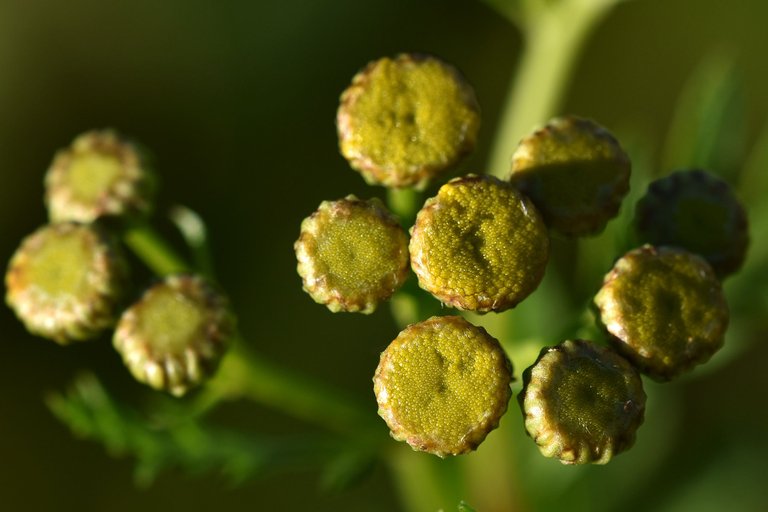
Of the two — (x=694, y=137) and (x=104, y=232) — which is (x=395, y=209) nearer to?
(x=104, y=232)

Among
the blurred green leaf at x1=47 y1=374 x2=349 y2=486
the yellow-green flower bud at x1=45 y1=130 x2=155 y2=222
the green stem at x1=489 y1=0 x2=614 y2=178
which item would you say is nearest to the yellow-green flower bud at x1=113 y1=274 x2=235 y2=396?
the blurred green leaf at x1=47 y1=374 x2=349 y2=486

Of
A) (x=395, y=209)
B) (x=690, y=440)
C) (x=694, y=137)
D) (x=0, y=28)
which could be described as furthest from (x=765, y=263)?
(x=0, y=28)

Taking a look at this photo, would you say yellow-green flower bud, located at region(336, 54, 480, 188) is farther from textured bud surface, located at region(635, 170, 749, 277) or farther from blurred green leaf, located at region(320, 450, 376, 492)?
blurred green leaf, located at region(320, 450, 376, 492)

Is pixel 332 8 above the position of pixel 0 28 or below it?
above

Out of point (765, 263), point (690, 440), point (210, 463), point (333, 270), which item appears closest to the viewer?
point (333, 270)

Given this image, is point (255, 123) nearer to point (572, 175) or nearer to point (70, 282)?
point (70, 282)

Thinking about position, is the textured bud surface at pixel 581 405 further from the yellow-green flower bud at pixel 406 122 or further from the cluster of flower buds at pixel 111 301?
the cluster of flower buds at pixel 111 301
